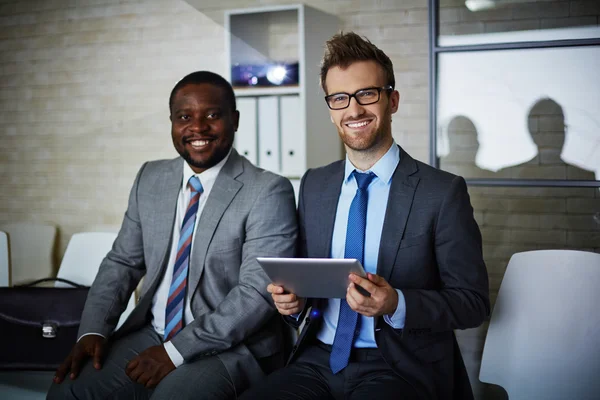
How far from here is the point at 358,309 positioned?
1440 millimetres

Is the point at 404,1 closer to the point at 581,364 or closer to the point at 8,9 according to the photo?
the point at 581,364

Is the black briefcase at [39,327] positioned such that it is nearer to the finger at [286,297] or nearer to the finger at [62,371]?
the finger at [62,371]

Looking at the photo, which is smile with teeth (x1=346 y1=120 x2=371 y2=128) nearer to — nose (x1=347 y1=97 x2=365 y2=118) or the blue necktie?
nose (x1=347 y1=97 x2=365 y2=118)

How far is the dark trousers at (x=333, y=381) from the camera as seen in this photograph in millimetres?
1552

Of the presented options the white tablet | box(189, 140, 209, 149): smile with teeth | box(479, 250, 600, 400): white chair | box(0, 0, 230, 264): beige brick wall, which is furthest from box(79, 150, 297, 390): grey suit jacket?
box(0, 0, 230, 264): beige brick wall

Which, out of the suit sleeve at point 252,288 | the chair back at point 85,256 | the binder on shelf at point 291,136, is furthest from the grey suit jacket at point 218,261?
the binder on shelf at point 291,136

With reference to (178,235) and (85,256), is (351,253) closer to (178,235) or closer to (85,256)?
(178,235)

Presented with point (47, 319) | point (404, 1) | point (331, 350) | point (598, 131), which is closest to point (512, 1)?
point (598, 131)

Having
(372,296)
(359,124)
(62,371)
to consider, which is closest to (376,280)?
(372,296)

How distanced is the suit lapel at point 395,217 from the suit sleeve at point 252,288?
1.10 feet

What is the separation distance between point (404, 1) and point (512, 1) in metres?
1.02

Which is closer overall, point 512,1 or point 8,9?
point 512,1

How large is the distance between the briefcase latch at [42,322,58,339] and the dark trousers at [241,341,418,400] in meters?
0.80

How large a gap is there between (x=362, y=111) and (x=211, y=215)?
61 centimetres
